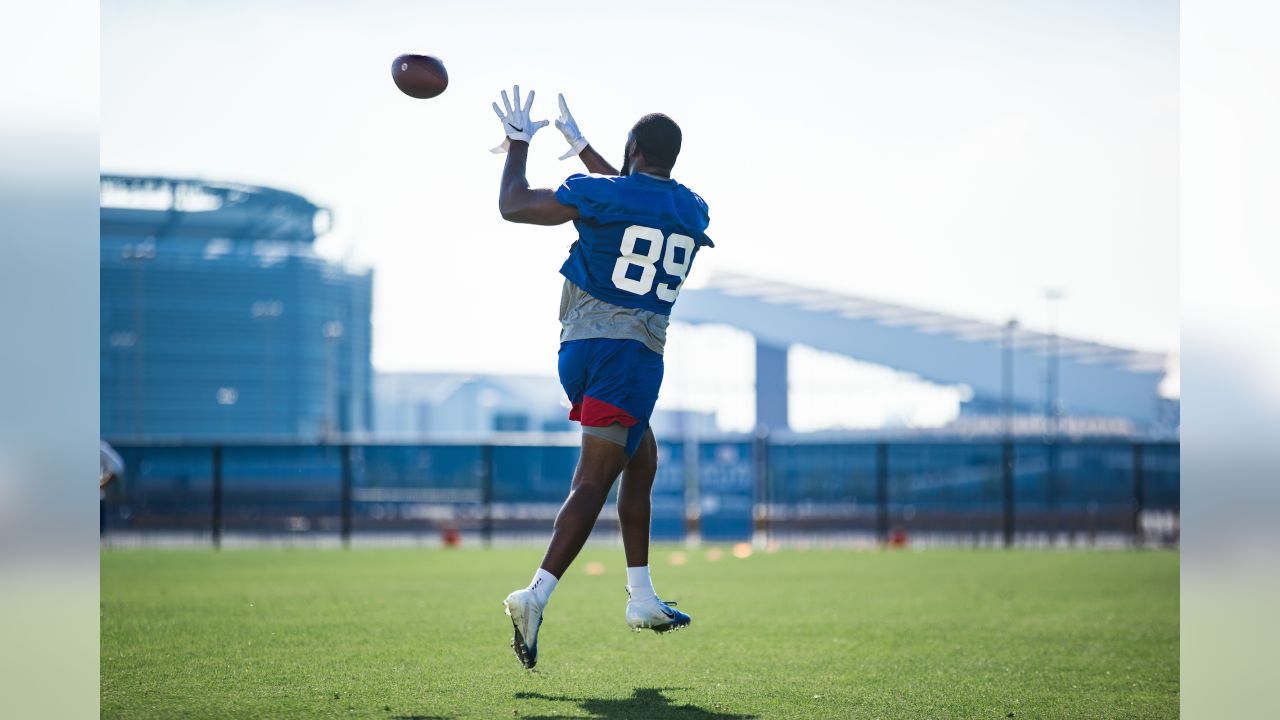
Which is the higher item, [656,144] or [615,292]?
[656,144]

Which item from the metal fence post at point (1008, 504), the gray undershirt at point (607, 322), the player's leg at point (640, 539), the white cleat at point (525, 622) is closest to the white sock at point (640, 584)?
the player's leg at point (640, 539)

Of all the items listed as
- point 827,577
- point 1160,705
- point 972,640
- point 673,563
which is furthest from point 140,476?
point 1160,705

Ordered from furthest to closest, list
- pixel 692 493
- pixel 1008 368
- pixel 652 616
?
pixel 1008 368
pixel 692 493
pixel 652 616

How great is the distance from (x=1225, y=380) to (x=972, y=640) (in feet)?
9.05

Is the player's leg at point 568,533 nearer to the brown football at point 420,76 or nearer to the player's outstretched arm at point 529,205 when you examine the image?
the player's outstretched arm at point 529,205

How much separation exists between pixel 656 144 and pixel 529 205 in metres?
0.55

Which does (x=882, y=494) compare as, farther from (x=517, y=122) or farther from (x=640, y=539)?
(x=517, y=122)

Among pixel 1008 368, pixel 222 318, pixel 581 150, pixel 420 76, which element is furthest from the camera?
pixel 222 318

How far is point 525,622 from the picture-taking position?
402 cm

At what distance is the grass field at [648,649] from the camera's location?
3971 millimetres

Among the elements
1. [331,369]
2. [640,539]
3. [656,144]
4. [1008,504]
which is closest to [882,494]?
[1008,504]

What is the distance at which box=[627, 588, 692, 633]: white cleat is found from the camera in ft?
14.6

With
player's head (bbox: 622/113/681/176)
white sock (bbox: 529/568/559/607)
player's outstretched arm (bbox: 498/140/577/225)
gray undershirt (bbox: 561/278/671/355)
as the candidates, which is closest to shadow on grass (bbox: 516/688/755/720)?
white sock (bbox: 529/568/559/607)

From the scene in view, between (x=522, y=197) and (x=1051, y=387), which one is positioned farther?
(x=1051, y=387)
